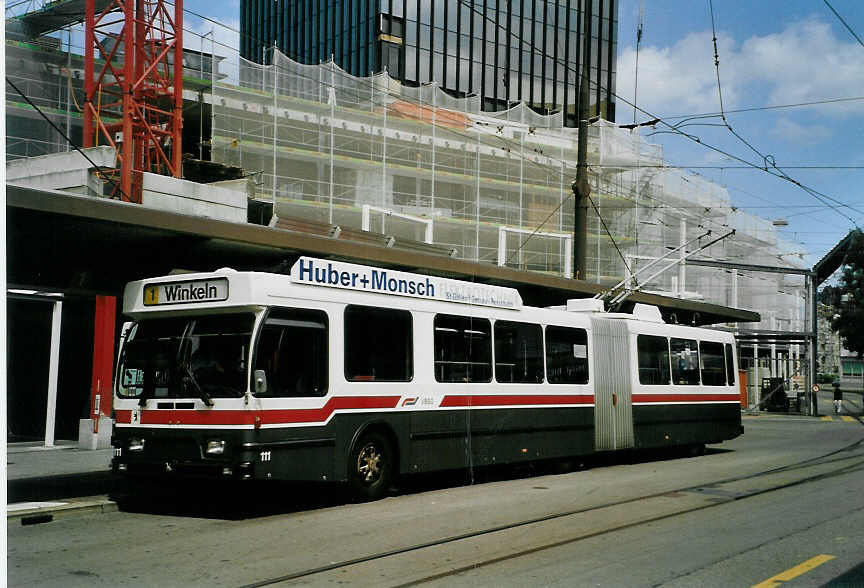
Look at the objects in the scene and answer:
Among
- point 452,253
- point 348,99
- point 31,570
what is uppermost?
point 348,99

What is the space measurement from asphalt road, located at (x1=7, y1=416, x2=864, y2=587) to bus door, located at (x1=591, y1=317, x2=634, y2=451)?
1.98 metres

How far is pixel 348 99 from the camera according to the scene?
38438 millimetres

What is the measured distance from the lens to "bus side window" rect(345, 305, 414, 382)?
11.8 meters

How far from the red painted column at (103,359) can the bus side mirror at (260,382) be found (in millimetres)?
10836

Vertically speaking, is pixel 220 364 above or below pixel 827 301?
below

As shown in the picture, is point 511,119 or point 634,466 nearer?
point 634,466

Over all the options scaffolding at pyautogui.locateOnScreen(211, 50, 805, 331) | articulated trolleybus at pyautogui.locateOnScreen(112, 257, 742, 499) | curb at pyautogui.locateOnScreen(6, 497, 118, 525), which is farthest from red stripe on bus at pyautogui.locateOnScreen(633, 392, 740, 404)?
scaffolding at pyautogui.locateOnScreen(211, 50, 805, 331)

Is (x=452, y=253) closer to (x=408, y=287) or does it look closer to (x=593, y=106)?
(x=408, y=287)

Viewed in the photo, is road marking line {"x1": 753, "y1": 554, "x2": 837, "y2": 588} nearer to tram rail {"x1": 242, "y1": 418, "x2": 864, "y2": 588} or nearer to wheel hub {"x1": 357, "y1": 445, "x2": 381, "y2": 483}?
tram rail {"x1": 242, "y1": 418, "x2": 864, "y2": 588}

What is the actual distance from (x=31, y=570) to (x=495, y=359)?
25.9 feet

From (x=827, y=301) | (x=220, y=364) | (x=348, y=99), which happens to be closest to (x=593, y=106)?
(x=827, y=301)

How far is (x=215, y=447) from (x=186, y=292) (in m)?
1.94

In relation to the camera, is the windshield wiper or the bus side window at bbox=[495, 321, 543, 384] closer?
the windshield wiper

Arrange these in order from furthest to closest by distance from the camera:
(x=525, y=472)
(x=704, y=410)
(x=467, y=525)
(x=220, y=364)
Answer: (x=704, y=410) < (x=525, y=472) < (x=220, y=364) < (x=467, y=525)
